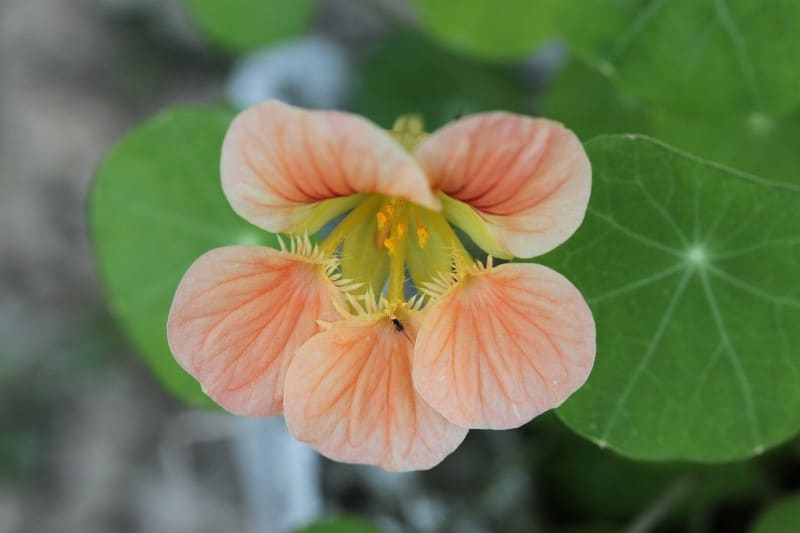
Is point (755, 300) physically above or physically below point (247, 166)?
above

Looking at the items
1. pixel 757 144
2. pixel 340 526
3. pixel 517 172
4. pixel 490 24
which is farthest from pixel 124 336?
pixel 517 172

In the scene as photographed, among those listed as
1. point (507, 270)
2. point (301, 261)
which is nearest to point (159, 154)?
point (301, 261)

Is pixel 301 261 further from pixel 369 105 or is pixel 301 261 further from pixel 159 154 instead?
pixel 369 105

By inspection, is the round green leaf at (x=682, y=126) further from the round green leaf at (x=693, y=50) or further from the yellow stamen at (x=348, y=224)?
the yellow stamen at (x=348, y=224)

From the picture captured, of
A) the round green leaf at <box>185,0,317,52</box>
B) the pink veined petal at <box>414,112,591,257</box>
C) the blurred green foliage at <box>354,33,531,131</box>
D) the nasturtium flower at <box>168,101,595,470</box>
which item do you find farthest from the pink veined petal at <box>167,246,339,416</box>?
the blurred green foliage at <box>354,33,531,131</box>

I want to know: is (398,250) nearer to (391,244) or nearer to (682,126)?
(391,244)

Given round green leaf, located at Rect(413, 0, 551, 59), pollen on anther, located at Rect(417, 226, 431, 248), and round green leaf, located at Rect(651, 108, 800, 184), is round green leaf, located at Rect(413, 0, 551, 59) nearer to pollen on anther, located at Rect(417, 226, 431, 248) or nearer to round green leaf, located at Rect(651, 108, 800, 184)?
round green leaf, located at Rect(651, 108, 800, 184)
